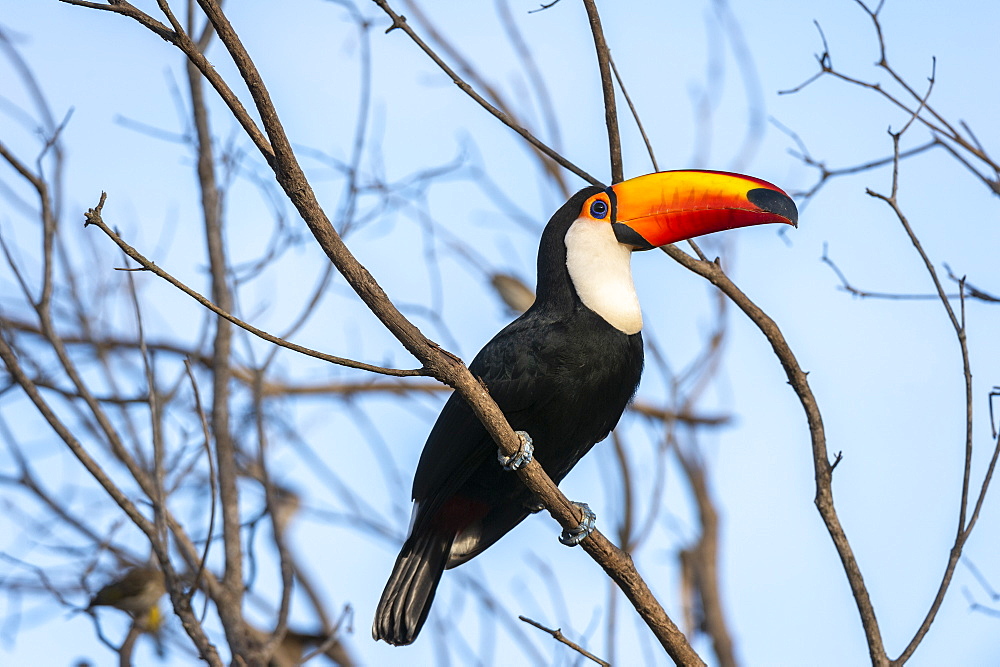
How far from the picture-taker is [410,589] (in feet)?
14.5

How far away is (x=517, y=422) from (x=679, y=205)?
1.18 meters

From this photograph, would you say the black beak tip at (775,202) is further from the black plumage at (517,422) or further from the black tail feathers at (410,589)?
the black tail feathers at (410,589)

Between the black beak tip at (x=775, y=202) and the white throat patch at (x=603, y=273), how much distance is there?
0.59 metres

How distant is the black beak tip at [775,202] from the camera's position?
422 centimetres

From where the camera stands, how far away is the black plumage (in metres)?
4.05

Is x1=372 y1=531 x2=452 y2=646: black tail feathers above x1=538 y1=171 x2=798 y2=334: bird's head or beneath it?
beneath

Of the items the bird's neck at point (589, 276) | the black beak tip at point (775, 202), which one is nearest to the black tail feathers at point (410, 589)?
the bird's neck at point (589, 276)

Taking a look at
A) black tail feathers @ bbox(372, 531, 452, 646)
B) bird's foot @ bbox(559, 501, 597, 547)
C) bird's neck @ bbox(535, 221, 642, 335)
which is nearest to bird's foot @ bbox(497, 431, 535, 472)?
bird's foot @ bbox(559, 501, 597, 547)

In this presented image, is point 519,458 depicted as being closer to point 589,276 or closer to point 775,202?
point 589,276

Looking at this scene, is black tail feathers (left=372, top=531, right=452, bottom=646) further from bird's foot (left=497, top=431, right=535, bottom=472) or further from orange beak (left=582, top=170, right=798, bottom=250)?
orange beak (left=582, top=170, right=798, bottom=250)

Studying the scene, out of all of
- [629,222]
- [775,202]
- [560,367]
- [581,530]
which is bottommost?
[581,530]

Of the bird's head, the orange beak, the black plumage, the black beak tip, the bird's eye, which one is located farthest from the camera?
the bird's eye

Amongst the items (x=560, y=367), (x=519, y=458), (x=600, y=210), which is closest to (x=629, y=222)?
(x=600, y=210)

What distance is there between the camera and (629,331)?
4277 mm
